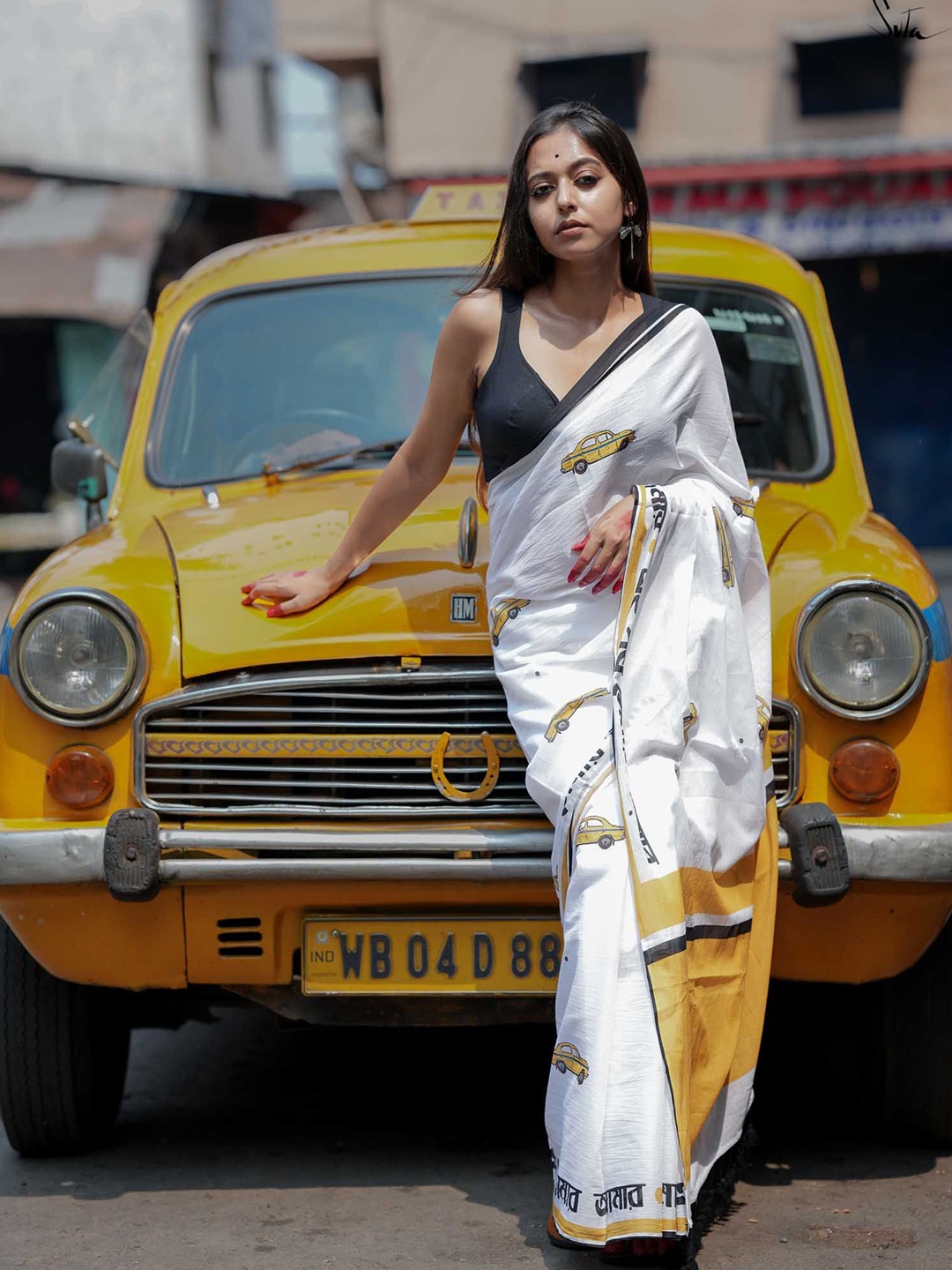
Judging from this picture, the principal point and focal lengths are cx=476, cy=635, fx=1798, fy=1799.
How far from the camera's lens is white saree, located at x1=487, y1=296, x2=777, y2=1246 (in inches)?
115

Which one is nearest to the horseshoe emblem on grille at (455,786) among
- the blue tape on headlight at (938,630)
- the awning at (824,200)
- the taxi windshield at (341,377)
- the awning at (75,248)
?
the blue tape on headlight at (938,630)

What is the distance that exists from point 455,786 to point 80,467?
170cm

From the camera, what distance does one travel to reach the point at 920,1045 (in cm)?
367

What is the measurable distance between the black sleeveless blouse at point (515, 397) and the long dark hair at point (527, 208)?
69 mm

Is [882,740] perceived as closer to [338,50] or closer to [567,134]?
[567,134]

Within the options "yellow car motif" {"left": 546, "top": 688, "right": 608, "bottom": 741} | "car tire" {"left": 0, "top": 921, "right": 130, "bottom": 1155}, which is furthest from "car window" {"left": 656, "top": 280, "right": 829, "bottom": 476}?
"car tire" {"left": 0, "top": 921, "right": 130, "bottom": 1155}

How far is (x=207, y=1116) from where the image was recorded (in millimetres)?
4258

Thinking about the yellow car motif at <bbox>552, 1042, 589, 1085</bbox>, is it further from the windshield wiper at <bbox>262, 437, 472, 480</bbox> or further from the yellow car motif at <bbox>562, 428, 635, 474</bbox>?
the windshield wiper at <bbox>262, 437, 472, 480</bbox>

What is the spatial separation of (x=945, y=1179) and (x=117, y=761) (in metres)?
1.86

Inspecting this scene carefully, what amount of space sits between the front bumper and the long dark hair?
28.7 inches

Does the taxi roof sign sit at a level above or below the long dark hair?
above

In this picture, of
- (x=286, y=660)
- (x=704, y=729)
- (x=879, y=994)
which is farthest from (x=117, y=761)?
(x=879, y=994)

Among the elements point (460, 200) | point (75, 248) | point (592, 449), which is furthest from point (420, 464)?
point (75, 248)

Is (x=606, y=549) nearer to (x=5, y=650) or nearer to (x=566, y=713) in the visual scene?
(x=566, y=713)
